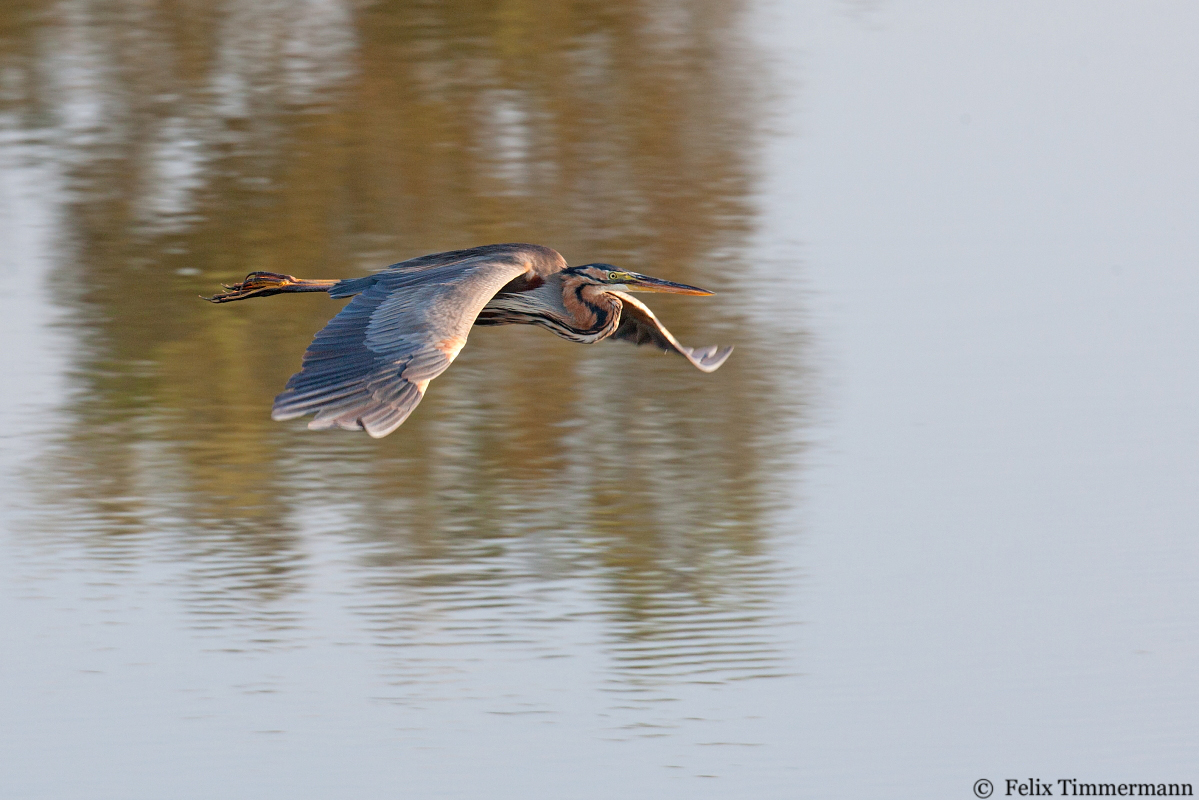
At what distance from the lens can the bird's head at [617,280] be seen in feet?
22.9

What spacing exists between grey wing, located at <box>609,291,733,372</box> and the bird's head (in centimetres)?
4

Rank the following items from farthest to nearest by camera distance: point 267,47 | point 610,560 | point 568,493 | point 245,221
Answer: point 267,47 → point 245,221 → point 568,493 → point 610,560

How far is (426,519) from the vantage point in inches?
342

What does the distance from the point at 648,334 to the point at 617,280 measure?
1.20ft

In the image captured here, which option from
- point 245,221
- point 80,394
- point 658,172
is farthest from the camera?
point 658,172

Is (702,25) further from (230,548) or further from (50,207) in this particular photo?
(230,548)

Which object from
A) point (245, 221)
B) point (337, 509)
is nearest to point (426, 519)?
point (337, 509)

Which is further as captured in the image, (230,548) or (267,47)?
(267,47)

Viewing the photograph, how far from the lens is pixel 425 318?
5820 millimetres

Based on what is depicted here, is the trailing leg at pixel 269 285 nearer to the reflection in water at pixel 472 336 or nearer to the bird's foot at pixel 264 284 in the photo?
the bird's foot at pixel 264 284

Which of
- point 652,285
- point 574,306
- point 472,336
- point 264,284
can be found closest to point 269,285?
point 264,284

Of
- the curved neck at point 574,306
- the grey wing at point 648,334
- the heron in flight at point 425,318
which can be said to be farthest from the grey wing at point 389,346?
the grey wing at point 648,334

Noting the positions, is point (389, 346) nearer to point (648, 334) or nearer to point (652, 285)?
point (652, 285)

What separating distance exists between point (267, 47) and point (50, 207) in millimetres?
3030
